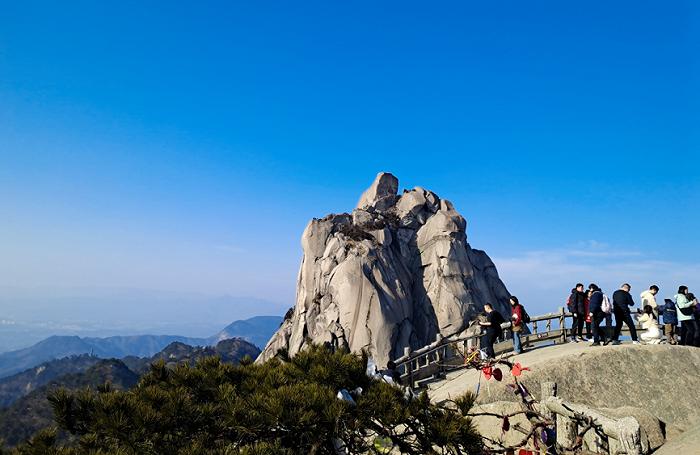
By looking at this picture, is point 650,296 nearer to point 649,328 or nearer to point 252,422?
point 649,328

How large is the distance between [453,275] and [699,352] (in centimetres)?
2897

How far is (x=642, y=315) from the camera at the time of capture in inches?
553

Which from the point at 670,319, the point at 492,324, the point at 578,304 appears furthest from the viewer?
the point at 578,304

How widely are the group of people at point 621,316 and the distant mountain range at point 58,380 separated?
336 inches

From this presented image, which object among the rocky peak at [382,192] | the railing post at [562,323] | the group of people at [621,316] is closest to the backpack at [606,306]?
the group of people at [621,316]

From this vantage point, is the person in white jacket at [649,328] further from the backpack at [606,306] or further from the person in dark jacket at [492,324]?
the person in dark jacket at [492,324]

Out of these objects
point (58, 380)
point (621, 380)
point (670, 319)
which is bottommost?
point (58, 380)

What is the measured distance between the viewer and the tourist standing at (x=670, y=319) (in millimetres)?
14564

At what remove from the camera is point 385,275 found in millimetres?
40500

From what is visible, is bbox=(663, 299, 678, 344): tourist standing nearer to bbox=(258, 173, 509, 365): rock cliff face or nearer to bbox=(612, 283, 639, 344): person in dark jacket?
bbox=(612, 283, 639, 344): person in dark jacket

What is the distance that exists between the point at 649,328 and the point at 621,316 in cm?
180

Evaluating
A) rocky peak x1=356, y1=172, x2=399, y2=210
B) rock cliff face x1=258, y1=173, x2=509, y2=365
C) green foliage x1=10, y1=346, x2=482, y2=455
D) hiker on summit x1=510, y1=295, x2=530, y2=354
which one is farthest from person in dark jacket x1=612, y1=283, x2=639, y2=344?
rocky peak x1=356, y1=172, x2=399, y2=210

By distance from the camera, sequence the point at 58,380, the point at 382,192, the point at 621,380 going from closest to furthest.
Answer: the point at 621,380, the point at 382,192, the point at 58,380

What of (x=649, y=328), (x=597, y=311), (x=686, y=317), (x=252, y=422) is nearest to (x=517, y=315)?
(x=597, y=311)
